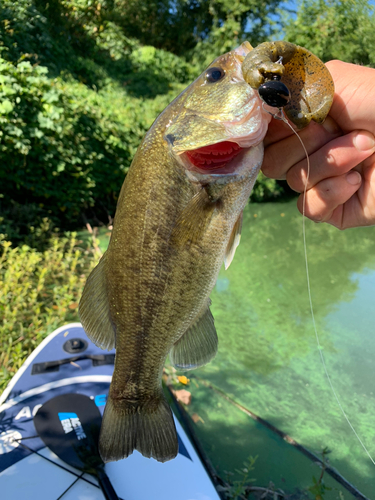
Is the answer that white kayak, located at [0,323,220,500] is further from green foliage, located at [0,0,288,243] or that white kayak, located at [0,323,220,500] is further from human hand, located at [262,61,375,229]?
green foliage, located at [0,0,288,243]

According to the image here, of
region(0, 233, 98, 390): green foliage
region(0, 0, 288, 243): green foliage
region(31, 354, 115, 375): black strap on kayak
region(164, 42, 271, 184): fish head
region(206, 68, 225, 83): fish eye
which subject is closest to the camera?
region(164, 42, 271, 184): fish head

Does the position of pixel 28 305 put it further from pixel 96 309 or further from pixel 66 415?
pixel 96 309

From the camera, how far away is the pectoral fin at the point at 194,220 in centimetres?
147

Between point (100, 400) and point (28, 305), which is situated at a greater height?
point (100, 400)

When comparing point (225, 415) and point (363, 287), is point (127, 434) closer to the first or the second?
point (225, 415)

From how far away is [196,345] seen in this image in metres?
1.79

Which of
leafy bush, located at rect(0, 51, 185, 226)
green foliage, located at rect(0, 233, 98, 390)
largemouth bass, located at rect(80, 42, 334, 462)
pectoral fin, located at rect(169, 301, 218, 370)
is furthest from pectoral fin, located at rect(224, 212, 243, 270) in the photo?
leafy bush, located at rect(0, 51, 185, 226)

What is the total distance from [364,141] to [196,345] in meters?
1.23

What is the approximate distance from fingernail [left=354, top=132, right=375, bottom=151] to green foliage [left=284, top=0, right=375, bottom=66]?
14886 millimetres

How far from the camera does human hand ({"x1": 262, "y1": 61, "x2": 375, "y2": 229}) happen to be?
4.89ft

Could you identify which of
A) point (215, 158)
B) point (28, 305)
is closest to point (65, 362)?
point (28, 305)

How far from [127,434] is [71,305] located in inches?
130

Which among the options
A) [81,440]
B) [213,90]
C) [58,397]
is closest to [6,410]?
[58,397]

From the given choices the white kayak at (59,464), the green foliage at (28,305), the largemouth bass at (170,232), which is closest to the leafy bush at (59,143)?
the green foliage at (28,305)
